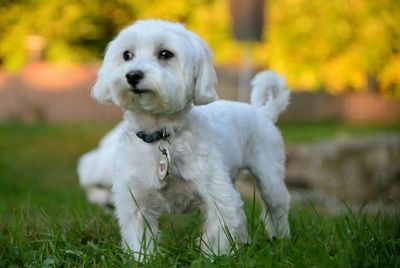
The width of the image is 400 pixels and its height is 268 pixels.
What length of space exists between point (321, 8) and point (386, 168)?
1712cm

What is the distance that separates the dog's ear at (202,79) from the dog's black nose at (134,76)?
0.37m

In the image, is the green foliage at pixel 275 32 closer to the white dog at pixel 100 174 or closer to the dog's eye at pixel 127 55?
the white dog at pixel 100 174

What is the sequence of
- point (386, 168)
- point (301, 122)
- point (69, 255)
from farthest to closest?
point (301, 122) → point (386, 168) → point (69, 255)

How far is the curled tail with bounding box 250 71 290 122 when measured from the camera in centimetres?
589

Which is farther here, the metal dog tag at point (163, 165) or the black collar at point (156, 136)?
the black collar at point (156, 136)

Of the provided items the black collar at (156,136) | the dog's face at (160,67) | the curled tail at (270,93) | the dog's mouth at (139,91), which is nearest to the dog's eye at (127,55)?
the dog's face at (160,67)

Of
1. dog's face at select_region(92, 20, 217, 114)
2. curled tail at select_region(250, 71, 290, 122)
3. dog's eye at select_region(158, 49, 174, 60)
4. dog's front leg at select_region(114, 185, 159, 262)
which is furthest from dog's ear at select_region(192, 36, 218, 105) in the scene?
curled tail at select_region(250, 71, 290, 122)

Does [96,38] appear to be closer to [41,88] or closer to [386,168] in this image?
[41,88]

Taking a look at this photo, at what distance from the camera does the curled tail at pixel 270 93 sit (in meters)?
5.89

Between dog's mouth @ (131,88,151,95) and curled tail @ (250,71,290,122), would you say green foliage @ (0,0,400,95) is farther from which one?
dog's mouth @ (131,88,151,95)

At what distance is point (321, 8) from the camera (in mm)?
30641

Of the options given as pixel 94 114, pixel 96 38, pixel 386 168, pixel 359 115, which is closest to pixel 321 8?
pixel 359 115

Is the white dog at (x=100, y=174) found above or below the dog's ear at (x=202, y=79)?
below

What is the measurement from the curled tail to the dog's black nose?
189 centimetres
